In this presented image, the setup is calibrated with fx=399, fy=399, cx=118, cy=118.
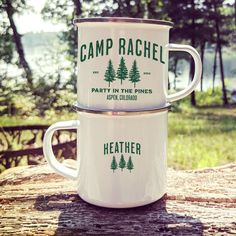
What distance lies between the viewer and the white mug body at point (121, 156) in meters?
0.55

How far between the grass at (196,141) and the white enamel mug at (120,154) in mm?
1341

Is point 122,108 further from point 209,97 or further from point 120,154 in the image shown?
point 209,97

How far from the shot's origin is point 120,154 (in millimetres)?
553

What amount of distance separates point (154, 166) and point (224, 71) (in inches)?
178

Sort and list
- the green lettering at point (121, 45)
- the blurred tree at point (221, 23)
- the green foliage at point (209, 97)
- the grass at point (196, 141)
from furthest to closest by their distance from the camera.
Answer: the green foliage at point (209, 97) < the blurred tree at point (221, 23) < the grass at point (196, 141) < the green lettering at point (121, 45)

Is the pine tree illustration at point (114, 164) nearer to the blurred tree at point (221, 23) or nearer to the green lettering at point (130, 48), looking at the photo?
the green lettering at point (130, 48)

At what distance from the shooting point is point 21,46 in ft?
7.53

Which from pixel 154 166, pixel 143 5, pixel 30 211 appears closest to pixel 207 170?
pixel 154 166

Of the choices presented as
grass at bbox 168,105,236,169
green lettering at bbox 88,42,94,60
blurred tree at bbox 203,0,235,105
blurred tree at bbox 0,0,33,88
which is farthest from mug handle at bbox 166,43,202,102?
blurred tree at bbox 203,0,235,105

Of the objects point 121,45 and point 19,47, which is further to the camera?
point 19,47

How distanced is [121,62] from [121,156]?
130 millimetres

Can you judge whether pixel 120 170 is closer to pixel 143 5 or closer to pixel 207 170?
pixel 207 170

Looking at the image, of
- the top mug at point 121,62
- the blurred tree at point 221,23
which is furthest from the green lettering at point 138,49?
the blurred tree at point 221,23

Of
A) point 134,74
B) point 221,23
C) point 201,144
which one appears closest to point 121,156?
point 134,74
